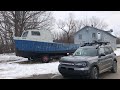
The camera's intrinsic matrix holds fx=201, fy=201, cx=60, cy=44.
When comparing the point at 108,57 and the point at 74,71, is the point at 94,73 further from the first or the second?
the point at 108,57

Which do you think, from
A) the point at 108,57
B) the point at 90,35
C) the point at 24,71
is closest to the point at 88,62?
the point at 108,57

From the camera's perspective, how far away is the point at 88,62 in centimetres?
912

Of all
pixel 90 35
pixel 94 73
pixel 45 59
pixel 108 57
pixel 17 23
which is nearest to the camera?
pixel 94 73

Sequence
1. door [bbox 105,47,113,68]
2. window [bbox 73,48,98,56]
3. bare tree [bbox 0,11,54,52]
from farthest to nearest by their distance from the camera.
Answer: bare tree [bbox 0,11,54,52] < door [bbox 105,47,113,68] < window [bbox 73,48,98,56]

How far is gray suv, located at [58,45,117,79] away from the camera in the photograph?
357 inches

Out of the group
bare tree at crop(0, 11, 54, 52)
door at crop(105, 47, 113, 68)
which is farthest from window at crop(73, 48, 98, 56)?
bare tree at crop(0, 11, 54, 52)

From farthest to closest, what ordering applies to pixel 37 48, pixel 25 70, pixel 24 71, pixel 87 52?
pixel 37 48 → pixel 25 70 → pixel 24 71 → pixel 87 52

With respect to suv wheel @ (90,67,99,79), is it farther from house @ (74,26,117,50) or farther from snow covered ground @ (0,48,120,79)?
house @ (74,26,117,50)

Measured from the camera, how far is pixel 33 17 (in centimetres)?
3441

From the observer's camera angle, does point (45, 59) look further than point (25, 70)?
Yes

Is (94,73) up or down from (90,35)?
down

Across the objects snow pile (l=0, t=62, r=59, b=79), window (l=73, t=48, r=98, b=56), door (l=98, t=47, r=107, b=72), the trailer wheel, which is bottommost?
snow pile (l=0, t=62, r=59, b=79)

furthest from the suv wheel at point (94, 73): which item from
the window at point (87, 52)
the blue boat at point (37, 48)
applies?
the blue boat at point (37, 48)
